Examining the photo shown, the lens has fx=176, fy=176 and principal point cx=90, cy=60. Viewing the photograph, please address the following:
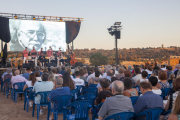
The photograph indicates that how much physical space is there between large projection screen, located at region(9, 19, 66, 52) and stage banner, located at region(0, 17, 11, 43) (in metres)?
0.29

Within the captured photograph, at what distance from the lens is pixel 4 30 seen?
40.7 feet

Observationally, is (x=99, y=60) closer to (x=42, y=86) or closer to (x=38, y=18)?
(x=38, y=18)

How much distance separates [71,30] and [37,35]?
2.90 meters

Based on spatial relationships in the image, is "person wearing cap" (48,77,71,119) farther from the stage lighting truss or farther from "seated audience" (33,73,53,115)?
the stage lighting truss

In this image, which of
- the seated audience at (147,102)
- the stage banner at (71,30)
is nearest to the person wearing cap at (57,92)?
the seated audience at (147,102)

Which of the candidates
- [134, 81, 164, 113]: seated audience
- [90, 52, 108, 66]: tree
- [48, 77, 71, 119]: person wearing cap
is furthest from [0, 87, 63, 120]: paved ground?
[90, 52, 108, 66]: tree

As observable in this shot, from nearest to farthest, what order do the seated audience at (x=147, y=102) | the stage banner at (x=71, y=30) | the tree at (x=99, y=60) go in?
the seated audience at (x=147, y=102) < the stage banner at (x=71, y=30) < the tree at (x=99, y=60)

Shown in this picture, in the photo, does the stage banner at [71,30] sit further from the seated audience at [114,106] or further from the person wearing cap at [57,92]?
the seated audience at [114,106]

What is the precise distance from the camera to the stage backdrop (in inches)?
498

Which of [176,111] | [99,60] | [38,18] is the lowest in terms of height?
[99,60]

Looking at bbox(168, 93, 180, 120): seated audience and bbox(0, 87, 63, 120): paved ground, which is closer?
bbox(168, 93, 180, 120): seated audience

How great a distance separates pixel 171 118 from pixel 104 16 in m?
20.7

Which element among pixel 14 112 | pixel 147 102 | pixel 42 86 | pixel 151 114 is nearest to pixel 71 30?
pixel 14 112

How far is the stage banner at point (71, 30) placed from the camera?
48.6ft
